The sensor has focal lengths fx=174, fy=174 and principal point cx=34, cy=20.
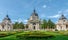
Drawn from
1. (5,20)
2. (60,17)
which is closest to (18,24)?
(5,20)

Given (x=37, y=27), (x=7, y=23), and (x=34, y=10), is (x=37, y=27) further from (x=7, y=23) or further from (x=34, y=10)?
(x=7, y=23)

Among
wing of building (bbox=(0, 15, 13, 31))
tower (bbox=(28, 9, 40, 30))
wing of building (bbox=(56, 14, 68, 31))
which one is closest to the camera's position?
wing of building (bbox=(56, 14, 68, 31))

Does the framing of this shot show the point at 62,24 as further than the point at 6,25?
No

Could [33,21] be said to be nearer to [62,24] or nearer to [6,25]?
[6,25]

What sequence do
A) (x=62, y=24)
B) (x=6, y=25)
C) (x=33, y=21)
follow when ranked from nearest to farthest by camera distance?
(x=62, y=24)
(x=33, y=21)
(x=6, y=25)

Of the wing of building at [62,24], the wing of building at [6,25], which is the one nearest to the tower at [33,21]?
the wing of building at [6,25]

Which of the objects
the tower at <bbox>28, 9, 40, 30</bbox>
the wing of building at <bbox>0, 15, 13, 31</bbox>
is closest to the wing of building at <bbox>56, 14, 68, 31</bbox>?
the tower at <bbox>28, 9, 40, 30</bbox>

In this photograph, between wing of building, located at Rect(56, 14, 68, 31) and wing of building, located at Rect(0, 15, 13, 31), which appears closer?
wing of building, located at Rect(56, 14, 68, 31)

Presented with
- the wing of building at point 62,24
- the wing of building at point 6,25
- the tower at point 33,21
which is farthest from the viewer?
the wing of building at point 6,25

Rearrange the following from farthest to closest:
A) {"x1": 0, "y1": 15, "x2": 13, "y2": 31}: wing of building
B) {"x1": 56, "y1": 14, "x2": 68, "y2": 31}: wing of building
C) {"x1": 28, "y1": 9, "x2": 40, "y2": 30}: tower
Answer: {"x1": 0, "y1": 15, "x2": 13, "y2": 31}: wing of building, {"x1": 28, "y1": 9, "x2": 40, "y2": 30}: tower, {"x1": 56, "y1": 14, "x2": 68, "y2": 31}: wing of building

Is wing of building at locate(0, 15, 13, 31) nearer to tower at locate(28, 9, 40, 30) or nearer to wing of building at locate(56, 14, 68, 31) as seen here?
tower at locate(28, 9, 40, 30)

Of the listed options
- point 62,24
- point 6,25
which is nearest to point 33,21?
point 6,25

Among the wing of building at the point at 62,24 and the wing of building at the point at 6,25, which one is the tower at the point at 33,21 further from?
the wing of building at the point at 62,24

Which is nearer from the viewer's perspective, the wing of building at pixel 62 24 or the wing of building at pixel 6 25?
the wing of building at pixel 62 24
